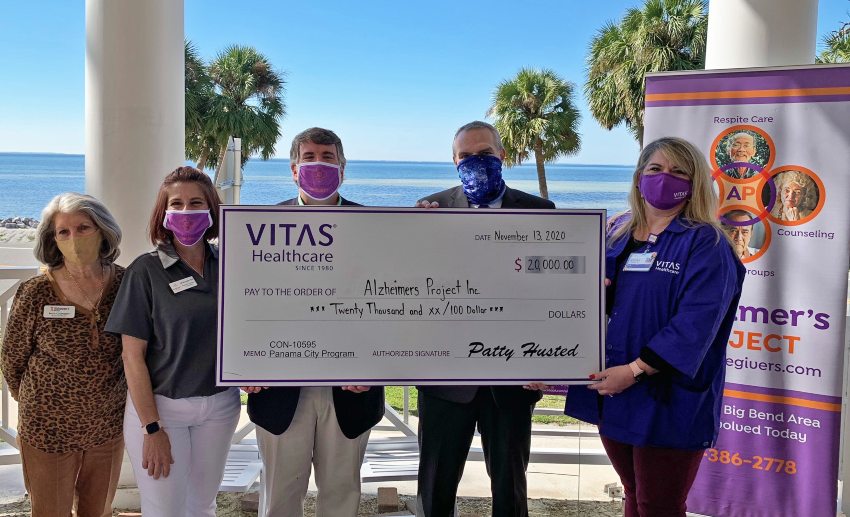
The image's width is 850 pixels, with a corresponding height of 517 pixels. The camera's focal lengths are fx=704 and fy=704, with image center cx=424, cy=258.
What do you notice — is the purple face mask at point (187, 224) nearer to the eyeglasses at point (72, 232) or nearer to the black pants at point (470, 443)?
the eyeglasses at point (72, 232)

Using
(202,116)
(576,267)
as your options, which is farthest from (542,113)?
(576,267)

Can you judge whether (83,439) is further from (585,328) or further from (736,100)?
(736,100)

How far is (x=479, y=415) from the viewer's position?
2.87 meters

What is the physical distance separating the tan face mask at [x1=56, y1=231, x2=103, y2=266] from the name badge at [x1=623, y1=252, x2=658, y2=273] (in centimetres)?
200

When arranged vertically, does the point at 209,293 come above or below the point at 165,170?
below

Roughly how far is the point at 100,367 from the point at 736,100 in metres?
3.20

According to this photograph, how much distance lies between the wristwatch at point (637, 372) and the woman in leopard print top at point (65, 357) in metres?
1.93

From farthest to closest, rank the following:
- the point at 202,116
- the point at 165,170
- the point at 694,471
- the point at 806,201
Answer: the point at 202,116, the point at 165,170, the point at 806,201, the point at 694,471

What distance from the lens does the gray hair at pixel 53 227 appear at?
266 centimetres

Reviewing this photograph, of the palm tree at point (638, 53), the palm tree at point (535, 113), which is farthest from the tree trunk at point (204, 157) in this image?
the palm tree at point (638, 53)

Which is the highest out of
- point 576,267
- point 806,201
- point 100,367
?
point 806,201

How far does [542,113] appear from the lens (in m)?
33.8

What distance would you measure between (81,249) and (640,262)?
208cm

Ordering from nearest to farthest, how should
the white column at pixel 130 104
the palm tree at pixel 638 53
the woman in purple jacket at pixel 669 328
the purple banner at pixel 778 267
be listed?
the woman in purple jacket at pixel 669 328, the purple banner at pixel 778 267, the white column at pixel 130 104, the palm tree at pixel 638 53
